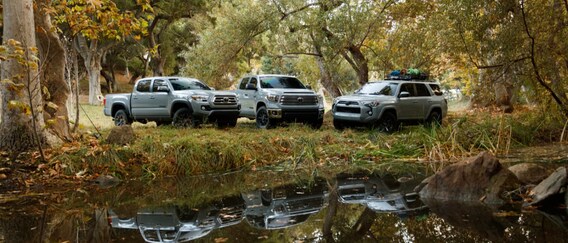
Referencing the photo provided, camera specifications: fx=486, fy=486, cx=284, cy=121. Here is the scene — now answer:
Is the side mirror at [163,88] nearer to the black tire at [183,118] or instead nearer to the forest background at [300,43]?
the black tire at [183,118]

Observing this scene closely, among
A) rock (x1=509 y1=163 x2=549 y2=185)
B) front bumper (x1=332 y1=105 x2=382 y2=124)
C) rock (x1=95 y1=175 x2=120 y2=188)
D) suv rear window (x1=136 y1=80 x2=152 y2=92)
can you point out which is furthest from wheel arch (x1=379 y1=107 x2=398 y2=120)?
rock (x1=95 y1=175 x2=120 y2=188)

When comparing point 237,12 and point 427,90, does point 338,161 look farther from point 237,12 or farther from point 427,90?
point 237,12

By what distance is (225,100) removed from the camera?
50.1 ft

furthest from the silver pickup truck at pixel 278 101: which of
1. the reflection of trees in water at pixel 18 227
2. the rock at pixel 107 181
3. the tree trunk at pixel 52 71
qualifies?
the reflection of trees in water at pixel 18 227

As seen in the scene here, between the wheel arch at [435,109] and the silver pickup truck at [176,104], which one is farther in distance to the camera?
the wheel arch at [435,109]

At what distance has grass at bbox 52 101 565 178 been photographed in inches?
391

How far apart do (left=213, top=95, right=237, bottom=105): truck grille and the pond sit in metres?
6.18

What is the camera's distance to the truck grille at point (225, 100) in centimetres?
1508

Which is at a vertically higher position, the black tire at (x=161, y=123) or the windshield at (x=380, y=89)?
the windshield at (x=380, y=89)

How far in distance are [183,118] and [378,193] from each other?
8726 mm

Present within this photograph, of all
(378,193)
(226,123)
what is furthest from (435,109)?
(378,193)

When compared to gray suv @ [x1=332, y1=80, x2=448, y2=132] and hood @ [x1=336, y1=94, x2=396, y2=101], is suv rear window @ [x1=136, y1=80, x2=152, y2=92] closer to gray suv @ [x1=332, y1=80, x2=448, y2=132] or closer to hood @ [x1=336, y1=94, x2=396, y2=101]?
gray suv @ [x1=332, y1=80, x2=448, y2=132]

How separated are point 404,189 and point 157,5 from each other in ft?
67.2

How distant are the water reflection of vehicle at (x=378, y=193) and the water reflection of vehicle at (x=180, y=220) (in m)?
1.81
